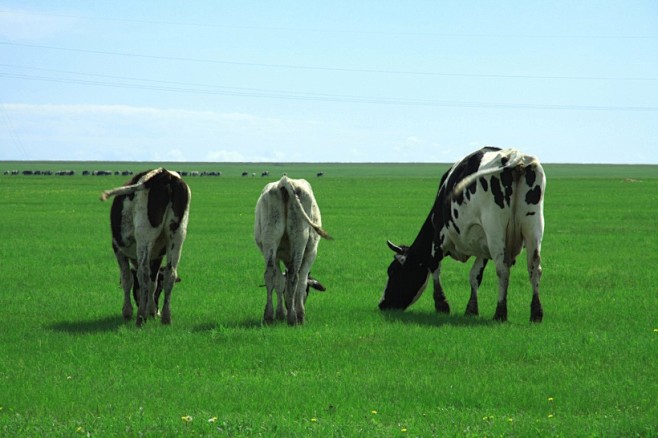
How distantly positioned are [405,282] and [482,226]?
2.10 meters

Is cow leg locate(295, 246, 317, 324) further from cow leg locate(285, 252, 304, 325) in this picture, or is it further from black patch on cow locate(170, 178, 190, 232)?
black patch on cow locate(170, 178, 190, 232)

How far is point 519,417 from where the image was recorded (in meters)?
8.91

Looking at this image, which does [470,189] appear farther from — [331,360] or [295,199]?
[331,360]

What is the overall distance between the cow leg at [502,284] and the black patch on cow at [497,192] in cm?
84

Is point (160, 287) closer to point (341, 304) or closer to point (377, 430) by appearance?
point (341, 304)

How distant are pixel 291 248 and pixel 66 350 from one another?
365 cm

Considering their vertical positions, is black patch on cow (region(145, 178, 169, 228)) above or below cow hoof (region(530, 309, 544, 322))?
above

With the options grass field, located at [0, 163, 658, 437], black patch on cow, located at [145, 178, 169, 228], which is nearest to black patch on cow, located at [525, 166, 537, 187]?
grass field, located at [0, 163, 658, 437]

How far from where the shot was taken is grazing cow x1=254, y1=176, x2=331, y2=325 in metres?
14.1

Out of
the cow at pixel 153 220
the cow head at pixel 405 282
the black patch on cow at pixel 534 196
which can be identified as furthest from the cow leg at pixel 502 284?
the cow at pixel 153 220

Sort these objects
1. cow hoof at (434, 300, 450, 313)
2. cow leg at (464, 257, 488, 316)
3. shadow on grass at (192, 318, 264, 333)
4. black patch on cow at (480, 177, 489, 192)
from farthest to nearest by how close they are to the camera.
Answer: cow hoof at (434, 300, 450, 313), cow leg at (464, 257, 488, 316), black patch on cow at (480, 177, 489, 192), shadow on grass at (192, 318, 264, 333)

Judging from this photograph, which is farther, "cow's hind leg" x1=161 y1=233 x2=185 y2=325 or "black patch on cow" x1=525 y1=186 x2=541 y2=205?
"cow's hind leg" x1=161 y1=233 x2=185 y2=325

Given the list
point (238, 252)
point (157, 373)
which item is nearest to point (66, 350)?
point (157, 373)

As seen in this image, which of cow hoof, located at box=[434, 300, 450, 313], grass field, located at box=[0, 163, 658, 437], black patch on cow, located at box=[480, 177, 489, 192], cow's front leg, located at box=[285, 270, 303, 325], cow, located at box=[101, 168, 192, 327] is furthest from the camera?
cow hoof, located at box=[434, 300, 450, 313]
